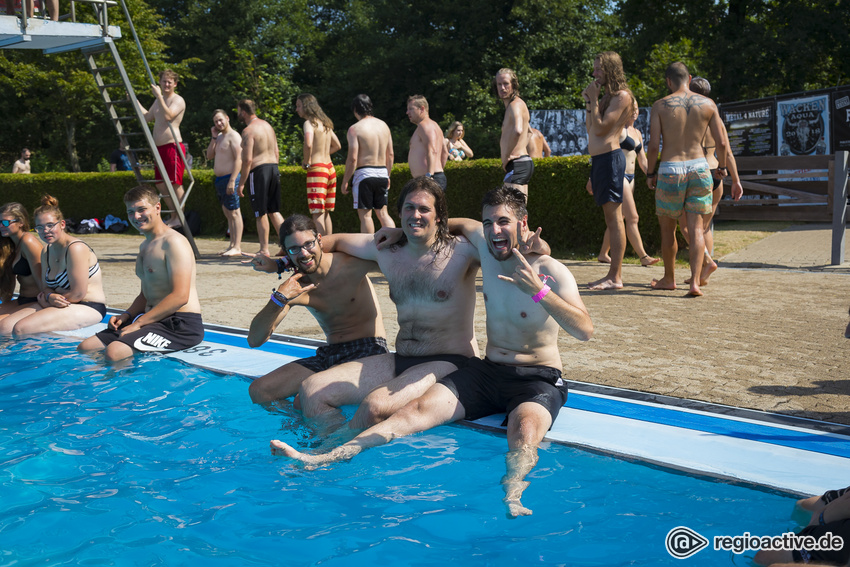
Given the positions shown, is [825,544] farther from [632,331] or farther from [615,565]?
[632,331]

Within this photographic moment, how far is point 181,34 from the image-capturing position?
33.8 metres

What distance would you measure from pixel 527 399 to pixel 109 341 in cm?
356

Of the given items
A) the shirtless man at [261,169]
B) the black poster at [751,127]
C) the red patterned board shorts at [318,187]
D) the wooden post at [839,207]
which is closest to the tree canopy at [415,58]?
the black poster at [751,127]

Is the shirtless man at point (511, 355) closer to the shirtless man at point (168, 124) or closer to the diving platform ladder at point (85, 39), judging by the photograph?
the diving platform ladder at point (85, 39)

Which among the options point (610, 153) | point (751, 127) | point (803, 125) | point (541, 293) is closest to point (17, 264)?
point (541, 293)

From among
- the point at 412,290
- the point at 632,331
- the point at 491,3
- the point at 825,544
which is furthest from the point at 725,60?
the point at 825,544

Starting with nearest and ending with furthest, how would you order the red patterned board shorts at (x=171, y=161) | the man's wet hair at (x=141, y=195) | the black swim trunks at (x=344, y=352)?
the black swim trunks at (x=344, y=352)
the man's wet hair at (x=141, y=195)
the red patterned board shorts at (x=171, y=161)

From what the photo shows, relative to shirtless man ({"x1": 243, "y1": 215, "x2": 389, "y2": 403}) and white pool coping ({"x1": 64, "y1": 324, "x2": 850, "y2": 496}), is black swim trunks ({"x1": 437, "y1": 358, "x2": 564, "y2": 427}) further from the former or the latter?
shirtless man ({"x1": 243, "y1": 215, "x2": 389, "y2": 403})

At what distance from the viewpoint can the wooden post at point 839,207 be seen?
890cm

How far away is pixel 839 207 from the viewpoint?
29.5ft

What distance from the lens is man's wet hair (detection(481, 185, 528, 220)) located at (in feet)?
Result: 12.3

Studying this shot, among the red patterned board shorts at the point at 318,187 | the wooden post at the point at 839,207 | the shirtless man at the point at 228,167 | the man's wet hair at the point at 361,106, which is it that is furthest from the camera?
the shirtless man at the point at 228,167

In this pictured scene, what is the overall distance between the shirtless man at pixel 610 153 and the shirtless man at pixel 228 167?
221 inches

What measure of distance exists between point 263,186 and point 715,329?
6.72 metres
